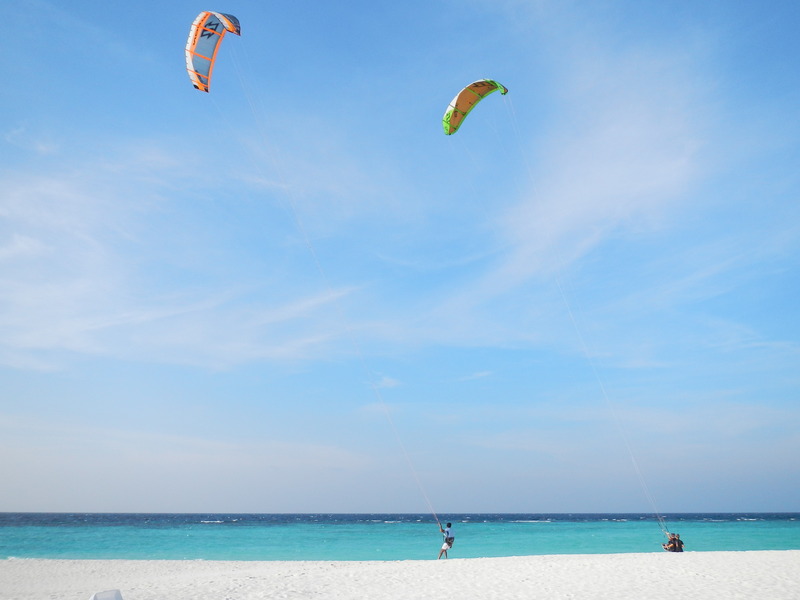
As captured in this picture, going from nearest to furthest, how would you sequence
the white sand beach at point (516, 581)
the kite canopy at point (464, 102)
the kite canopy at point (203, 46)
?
the white sand beach at point (516, 581) → the kite canopy at point (203, 46) → the kite canopy at point (464, 102)

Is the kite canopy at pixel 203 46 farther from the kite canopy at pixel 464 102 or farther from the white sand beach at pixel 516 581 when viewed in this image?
the white sand beach at pixel 516 581

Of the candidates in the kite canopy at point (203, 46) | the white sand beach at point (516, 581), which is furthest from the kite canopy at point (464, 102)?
the white sand beach at point (516, 581)

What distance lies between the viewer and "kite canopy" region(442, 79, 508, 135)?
1307 centimetres

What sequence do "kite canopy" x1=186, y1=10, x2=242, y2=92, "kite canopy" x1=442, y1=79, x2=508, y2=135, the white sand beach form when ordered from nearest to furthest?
the white sand beach, "kite canopy" x1=186, y1=10, x2=242, y2=92, "kite canopy" x1=442, y1=79, x2=508, y2=135

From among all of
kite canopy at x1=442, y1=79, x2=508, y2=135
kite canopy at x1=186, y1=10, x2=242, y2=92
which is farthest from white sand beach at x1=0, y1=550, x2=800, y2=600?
kite canopy at x1=186, y1=10, x2=242, y2=92

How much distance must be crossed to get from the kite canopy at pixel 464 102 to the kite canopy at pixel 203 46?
5318 millimetres

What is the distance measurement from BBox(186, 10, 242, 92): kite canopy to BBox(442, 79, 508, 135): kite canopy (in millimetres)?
5318

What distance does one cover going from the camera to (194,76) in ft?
38.5

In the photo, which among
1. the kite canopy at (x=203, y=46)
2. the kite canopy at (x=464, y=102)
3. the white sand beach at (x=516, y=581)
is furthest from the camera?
the kite canopy at (x=464, y=102)

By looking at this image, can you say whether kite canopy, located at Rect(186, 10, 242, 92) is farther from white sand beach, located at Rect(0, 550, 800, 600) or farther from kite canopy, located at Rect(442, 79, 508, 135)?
white sand beach, located at Rect(0, 550, 800, 600)

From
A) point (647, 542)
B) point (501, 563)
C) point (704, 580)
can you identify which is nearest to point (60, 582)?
point (501, 563)

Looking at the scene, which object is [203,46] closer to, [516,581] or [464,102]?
[464,102]

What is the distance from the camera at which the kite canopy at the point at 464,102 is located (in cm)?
1307

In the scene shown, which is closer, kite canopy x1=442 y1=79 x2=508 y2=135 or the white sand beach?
the white sand beach
